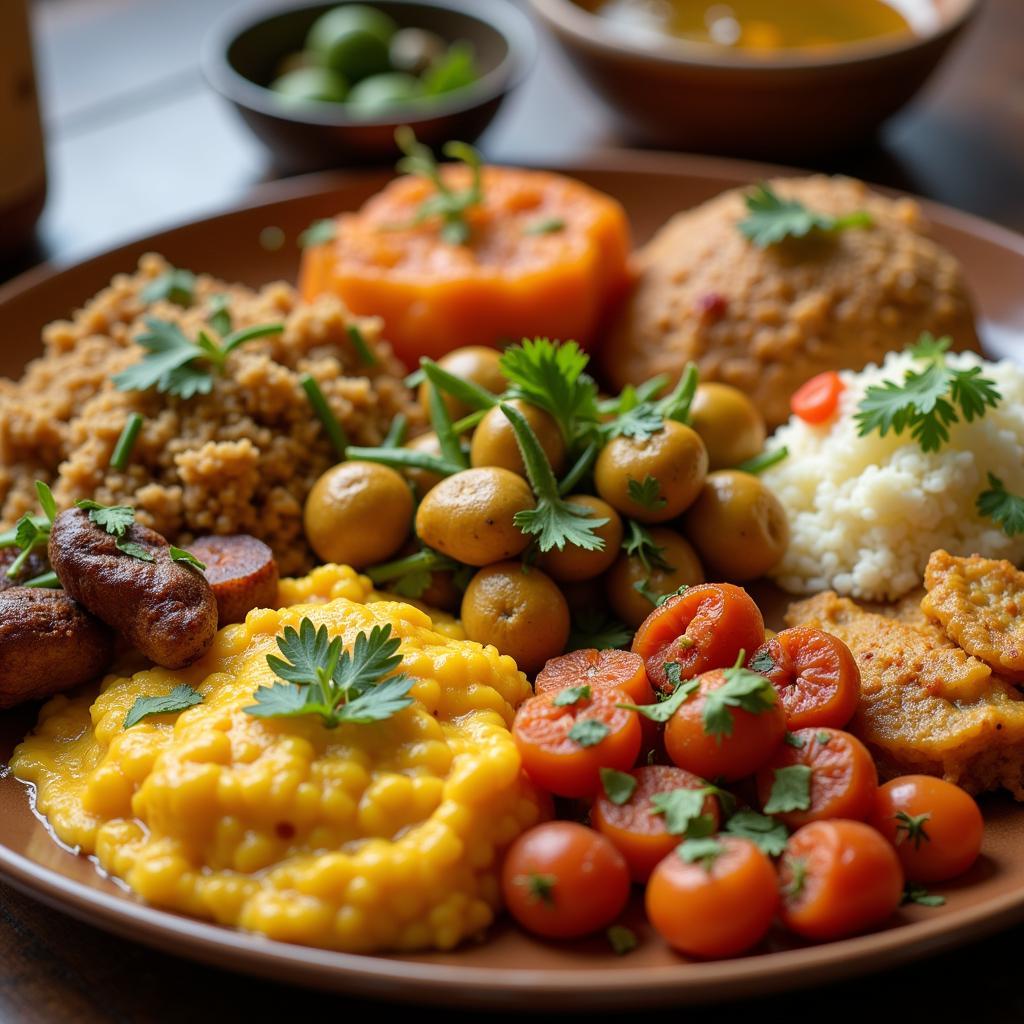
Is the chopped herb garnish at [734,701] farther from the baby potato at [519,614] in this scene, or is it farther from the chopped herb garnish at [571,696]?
the baby potato at [519,614]

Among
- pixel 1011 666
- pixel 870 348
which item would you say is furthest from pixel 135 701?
pixel 870 348

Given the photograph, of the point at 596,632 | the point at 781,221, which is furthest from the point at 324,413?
the point at 781,221

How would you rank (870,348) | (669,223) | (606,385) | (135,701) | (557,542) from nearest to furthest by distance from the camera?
(135,701), (557,542), (870,348), (606,385), (669,223)

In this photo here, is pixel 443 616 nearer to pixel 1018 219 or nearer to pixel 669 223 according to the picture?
pixel 669 223

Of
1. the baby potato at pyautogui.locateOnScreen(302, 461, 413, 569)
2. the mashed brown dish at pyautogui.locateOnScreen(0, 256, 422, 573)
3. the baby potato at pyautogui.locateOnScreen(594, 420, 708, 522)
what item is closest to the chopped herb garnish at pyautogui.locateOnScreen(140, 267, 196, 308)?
the mashed brown dish at pyautogui.locateOnScreen(0, 256, 422, 573)

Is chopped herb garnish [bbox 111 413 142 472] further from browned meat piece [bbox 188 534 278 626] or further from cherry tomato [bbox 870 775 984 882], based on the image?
cherry tomato [bbox 870 775 984 882]

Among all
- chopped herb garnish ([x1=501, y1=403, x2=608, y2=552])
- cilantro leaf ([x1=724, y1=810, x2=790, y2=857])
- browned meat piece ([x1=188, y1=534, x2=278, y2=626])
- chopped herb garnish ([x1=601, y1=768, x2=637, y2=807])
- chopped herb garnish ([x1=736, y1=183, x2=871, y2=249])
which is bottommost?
browned meat piece ([x1=188, y1=534, x2=278, y2=626])

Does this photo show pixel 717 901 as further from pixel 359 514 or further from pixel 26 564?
pixel 26 564
